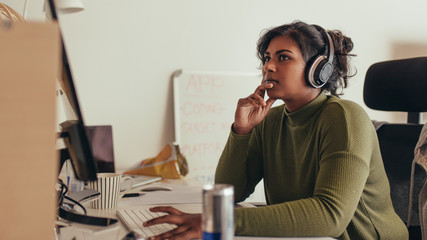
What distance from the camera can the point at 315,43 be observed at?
Result: 1241 millimetres

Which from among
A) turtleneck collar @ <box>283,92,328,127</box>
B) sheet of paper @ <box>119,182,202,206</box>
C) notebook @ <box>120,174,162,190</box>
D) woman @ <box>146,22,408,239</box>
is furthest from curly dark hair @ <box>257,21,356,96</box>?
notebook @ <box>120,174,162,190</box>

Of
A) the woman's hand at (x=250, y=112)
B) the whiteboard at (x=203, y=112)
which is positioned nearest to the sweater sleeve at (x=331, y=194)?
the woman's hand at (x=250, y=112)

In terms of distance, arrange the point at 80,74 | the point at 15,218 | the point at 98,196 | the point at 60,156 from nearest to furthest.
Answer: the point at 15,218, the point at 60,156, the point at 98,196, the point at 80,74

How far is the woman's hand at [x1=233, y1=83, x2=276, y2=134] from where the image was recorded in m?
1.31

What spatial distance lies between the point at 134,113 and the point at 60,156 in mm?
1360

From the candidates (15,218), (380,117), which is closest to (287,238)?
(15,218)

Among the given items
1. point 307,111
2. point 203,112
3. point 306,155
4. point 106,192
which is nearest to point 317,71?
point 307,111

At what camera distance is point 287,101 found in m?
1.27

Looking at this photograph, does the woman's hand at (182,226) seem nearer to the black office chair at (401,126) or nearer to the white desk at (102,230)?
the white desk at (102,230)

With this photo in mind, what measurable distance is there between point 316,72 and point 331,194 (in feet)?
1.34

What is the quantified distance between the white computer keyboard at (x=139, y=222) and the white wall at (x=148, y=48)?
1.10m

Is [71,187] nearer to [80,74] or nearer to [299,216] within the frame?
[299,216]

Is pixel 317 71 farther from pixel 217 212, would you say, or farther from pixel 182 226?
pixel 217 212

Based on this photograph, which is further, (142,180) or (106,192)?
(142,180)
